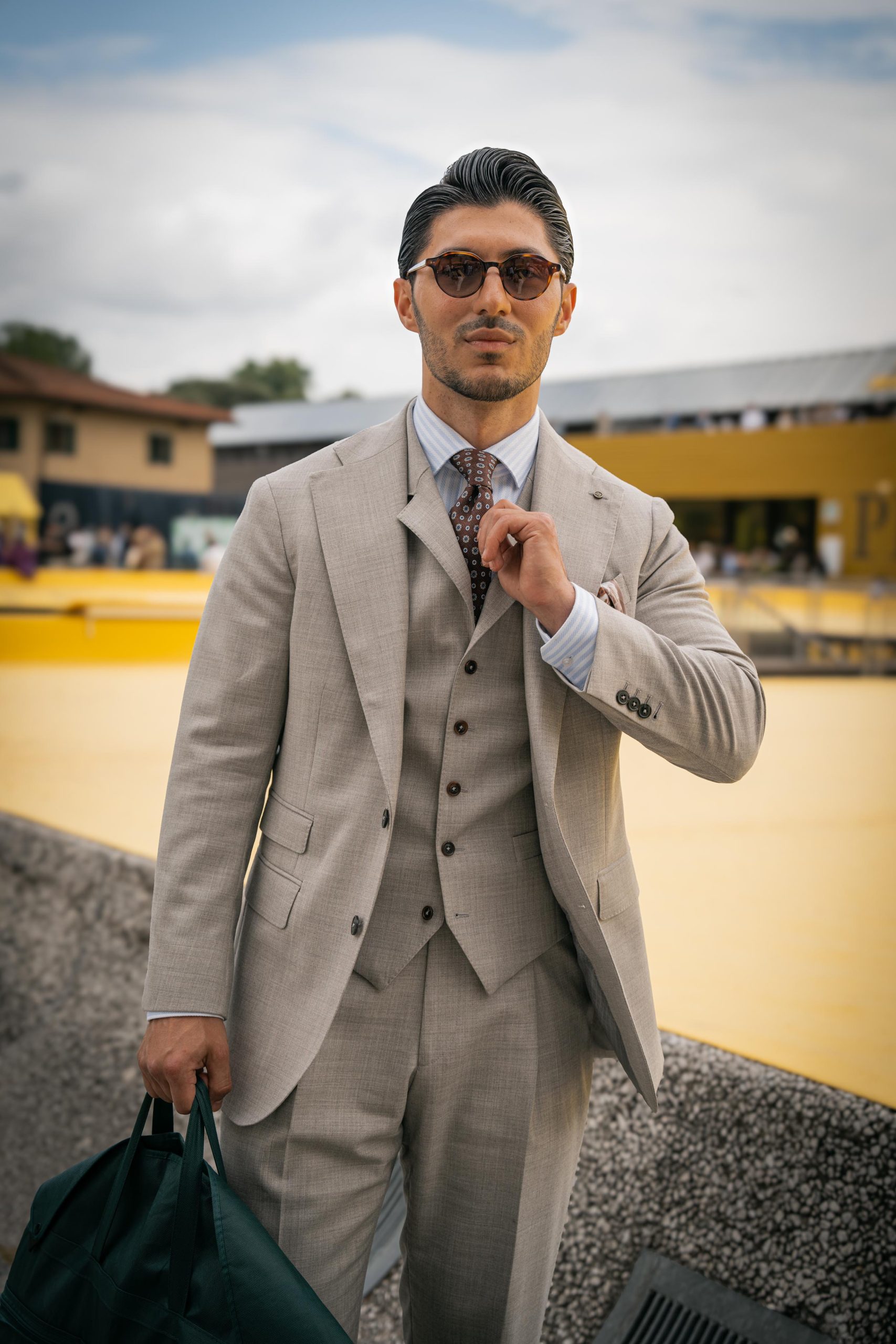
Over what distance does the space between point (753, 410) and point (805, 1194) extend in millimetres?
27398

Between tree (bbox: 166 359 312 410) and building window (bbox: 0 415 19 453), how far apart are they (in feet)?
24.5

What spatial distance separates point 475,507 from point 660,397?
2991 cm

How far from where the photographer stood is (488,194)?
1.45 m

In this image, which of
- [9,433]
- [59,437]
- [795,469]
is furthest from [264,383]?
[795,469]

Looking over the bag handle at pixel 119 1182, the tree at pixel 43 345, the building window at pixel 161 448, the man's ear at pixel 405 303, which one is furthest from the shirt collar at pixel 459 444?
the tree at pixel 43 345

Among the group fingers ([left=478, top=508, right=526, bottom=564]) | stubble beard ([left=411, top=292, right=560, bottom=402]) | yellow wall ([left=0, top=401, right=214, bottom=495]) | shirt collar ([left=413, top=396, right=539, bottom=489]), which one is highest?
yellow wall ([left=0, top=401, right=214, bottom=495])

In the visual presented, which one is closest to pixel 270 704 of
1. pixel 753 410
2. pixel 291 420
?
pixel 753 410

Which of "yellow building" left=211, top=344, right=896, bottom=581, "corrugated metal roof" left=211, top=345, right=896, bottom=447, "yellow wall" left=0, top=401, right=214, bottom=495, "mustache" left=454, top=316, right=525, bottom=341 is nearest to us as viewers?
"mustache" left=454, top=316, right=525, bottom=341

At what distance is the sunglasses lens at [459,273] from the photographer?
1438mm

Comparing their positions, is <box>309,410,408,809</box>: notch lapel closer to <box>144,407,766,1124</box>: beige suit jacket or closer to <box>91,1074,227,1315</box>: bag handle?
<box>144,407,766,1124</box>: beige suit jacket

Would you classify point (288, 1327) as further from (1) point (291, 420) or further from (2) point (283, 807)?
(1) point (291, 420)

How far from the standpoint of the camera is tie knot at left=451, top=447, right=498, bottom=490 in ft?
4.99

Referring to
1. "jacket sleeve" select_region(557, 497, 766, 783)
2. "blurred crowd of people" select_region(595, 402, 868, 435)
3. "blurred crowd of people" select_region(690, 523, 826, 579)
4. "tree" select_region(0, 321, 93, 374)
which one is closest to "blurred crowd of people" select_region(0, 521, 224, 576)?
"tree" select_region(0, 321, 93, 374)

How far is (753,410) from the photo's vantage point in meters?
27.5
